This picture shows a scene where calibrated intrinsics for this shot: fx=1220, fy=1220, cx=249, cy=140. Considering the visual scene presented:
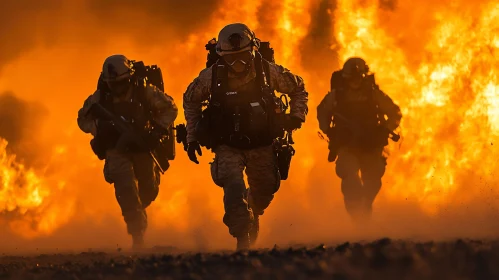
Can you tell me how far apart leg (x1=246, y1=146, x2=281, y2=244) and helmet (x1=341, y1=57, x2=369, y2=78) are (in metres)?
4.72

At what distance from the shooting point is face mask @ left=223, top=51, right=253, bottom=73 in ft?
41.0

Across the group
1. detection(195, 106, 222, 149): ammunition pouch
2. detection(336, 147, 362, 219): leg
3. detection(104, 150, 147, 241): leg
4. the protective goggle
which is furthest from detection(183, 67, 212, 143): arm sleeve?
detection(336, 147, 362, 219): leg

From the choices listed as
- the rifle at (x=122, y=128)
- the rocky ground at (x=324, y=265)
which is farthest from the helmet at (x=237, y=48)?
the rifle at (x=122, y=128)

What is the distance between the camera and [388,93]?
22969mm

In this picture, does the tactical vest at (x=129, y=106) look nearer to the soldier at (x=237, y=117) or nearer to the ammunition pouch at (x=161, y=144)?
the ammunition pouch at (x=161, y=144)

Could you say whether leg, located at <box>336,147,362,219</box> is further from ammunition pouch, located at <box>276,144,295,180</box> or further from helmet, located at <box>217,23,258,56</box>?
helmet, located at <box>217,23,258,56</box>

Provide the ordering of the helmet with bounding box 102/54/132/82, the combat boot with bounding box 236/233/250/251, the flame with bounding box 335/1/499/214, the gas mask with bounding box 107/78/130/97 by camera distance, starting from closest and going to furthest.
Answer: the combat boot with bounding box 236/233/250/251 < the helmet with bounding box 102/54/132/82 < the gas mask with bounding box 107/78/130/97 < the flame with bounding box 335/1/499/214

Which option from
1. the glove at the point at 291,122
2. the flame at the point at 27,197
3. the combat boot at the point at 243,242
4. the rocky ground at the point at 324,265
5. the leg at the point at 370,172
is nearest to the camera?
the rocky ground at the point at 324,265

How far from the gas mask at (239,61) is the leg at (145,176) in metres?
4.11

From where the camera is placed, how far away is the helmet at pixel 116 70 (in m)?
15.8

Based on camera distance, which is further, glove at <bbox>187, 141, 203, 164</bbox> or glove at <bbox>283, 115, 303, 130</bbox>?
glove at <bbox>283, 115, 303, 130</bbox>

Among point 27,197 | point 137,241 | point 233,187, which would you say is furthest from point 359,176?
point 27,197

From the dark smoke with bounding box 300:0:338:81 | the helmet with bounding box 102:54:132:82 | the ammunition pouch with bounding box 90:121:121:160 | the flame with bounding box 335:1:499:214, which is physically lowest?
the ammunition pouch with bounding box 90:121:121:160

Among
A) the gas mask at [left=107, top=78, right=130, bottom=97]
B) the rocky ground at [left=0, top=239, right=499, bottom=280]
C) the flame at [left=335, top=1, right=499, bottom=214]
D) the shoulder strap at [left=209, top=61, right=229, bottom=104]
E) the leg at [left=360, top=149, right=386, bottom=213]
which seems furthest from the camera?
the flame at [left=335, top=1, right=499, bottom=214]
